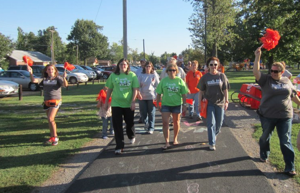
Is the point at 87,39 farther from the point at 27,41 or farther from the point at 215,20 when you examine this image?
the point at 215,20

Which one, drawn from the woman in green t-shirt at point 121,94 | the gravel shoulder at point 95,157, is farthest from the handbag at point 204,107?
the woman in green t-shirt at point 121,94

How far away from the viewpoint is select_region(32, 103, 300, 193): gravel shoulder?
3.59m

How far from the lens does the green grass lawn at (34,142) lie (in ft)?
12.8

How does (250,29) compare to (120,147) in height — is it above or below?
above

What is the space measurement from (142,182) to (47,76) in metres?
3.47

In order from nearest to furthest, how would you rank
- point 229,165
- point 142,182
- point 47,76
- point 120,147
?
1. point 142,182
2. point 229,165
3. point 120,147
4. point 47,76

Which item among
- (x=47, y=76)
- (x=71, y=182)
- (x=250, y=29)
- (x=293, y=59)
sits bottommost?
(x=71, y=182)

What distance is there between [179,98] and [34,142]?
3517 mm

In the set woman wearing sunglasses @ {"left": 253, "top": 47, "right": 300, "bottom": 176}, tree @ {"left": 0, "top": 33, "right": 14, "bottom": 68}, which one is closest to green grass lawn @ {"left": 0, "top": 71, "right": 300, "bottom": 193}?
woman wearing sunglasses @ {"left": 253, "top": 47, "right": 300, "bottom": 176}

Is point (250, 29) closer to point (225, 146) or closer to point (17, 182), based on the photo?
point (225, 146)

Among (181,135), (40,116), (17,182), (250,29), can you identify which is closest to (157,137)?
(181,135)

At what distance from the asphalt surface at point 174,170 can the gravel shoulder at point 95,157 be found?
0.44ft

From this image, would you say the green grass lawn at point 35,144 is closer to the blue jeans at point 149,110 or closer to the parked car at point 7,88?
the blue jeans at point 149,110

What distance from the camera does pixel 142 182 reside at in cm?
368
